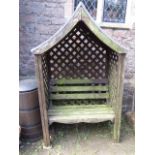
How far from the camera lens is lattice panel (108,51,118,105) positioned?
2945mm

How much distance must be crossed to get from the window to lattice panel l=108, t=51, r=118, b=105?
0.60 m

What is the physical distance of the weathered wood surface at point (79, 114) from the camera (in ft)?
9.27

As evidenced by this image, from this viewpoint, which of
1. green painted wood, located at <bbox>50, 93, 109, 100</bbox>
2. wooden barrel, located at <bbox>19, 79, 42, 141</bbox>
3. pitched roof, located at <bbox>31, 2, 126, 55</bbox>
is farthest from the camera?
green painted wood, located at <bbox>50, 93, 109, 100</bbox>

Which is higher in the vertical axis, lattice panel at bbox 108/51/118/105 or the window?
the window

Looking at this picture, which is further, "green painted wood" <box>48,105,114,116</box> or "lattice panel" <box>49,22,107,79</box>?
"lattice panel" <box>49,22,107,79</box>

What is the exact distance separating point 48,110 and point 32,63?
1052 millimetres

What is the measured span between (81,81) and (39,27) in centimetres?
110

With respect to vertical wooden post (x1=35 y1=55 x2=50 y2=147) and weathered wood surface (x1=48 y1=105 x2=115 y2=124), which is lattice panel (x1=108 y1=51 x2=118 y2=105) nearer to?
weathered wood surface (x1=48 y1=105 x2=115 y2=124)

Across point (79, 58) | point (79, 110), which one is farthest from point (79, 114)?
point (79, 58)

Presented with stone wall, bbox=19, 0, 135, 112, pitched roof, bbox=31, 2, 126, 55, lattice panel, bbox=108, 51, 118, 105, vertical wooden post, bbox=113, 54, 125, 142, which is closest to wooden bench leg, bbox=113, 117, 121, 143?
vertical wooden post, bbox=113, 54, 125, 142
